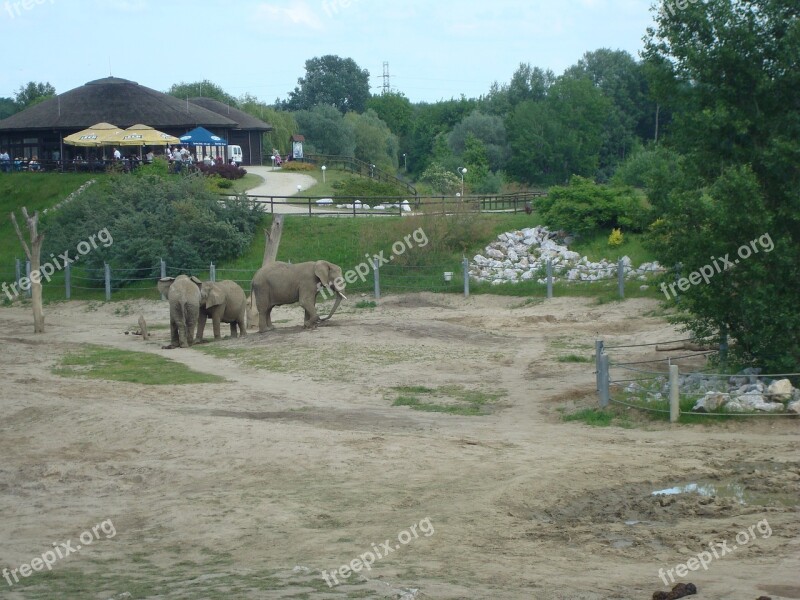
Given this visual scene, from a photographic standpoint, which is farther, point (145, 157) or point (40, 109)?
point (40, 109)

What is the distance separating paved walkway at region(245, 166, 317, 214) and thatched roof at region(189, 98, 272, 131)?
241 centimetres

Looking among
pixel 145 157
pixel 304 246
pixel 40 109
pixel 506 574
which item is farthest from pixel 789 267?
pixel 40 109

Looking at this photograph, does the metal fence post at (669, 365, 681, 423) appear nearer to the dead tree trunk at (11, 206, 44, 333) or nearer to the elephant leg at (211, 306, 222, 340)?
the elephant leg at (211, 306, 222, 340)

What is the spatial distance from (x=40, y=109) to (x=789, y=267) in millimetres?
49221

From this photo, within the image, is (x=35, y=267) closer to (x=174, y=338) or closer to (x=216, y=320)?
(x=174, y=338)

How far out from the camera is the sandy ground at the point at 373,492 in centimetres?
910

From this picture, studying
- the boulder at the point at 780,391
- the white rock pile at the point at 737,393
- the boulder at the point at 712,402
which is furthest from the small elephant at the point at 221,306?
the boulder at the point at 780,391

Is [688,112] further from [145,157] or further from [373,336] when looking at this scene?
[145,157]

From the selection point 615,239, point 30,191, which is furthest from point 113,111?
point 615,239

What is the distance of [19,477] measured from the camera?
506 inches

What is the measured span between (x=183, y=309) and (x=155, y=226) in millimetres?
12903

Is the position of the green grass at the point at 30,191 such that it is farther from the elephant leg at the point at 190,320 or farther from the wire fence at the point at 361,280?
the elephant leg at the point at 190,320

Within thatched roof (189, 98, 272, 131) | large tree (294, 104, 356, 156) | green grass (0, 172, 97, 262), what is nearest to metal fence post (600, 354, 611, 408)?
green grass (0, 172, 97, 262)

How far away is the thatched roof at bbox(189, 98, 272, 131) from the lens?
204 ft
